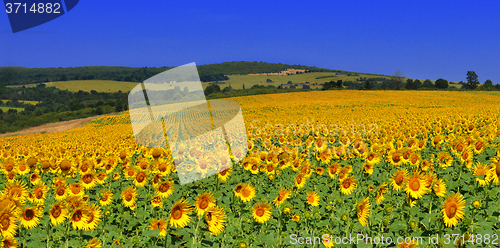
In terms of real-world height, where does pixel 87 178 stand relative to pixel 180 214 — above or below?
below

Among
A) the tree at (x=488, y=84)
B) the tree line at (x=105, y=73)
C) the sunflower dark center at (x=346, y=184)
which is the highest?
the tree line at (x=105, y=73)

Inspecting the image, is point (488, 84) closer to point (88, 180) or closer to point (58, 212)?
point (88, 180)

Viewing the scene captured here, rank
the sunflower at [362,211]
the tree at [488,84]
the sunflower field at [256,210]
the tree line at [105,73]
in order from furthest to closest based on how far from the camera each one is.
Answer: the tree line at [105,73] < the tree at [488,84] < the sunflower at [362,211] < the sunflower field at [256,210]

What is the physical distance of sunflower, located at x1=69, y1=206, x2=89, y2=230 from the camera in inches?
142

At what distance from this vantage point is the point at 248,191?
4.83 m

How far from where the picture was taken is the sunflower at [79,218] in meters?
3.60

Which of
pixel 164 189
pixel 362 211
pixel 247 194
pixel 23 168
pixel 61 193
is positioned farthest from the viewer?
pixel 23 168

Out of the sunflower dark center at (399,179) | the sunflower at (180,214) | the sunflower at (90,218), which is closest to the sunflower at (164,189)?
the sunflower at (90,218)

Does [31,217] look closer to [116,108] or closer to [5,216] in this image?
[5,216]

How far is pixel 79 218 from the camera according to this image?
3641 millimetres

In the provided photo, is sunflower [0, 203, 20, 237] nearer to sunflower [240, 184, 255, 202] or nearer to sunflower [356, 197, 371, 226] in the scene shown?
sunflower [240, 184, 255, 202]

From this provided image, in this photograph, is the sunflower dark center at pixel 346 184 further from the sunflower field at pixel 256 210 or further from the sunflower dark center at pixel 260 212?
the sunflower dark center at pixel 260 212

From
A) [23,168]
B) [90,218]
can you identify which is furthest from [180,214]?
[23,168]

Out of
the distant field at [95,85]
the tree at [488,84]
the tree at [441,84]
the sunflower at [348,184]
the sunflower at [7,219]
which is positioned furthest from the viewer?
the distant field at [95,85]
